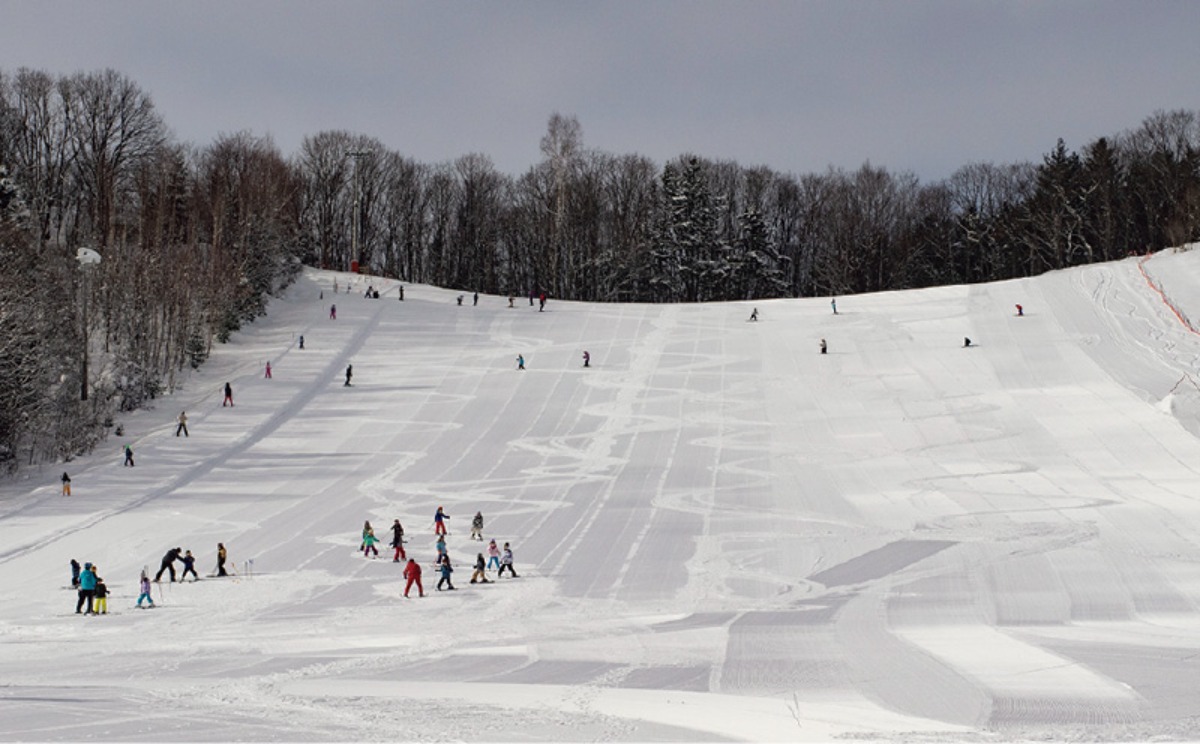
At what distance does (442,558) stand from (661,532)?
733 cm

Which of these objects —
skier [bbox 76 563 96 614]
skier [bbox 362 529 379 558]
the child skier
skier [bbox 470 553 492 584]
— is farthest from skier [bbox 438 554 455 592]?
skier [bbox 76 563 96 614]

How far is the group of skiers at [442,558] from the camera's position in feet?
71.4

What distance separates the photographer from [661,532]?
27.8 meters

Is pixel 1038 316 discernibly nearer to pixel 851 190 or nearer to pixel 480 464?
pixel 480 464

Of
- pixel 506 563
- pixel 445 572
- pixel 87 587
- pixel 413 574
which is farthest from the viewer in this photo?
pixel 506 563

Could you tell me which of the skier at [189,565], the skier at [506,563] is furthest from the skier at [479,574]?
the skier at [189,565]

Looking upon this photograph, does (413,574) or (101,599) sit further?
(413,574)

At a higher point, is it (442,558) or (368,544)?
(442,558)

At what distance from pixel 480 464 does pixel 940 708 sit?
25.7 metres

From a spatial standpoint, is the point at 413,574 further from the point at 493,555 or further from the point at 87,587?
the point at 87,587

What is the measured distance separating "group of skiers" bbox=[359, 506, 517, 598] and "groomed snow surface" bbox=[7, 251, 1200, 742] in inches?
20.0

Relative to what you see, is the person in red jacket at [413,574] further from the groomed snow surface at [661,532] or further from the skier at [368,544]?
the skier at [368,544]

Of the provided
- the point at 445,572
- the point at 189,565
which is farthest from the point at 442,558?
the point at 189,565

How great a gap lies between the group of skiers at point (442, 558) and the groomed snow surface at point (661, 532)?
51 cm
